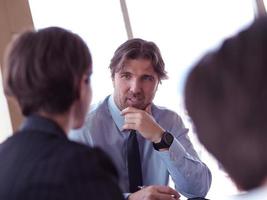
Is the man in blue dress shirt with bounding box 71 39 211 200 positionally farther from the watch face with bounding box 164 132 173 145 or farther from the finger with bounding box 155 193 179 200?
the finger with bounding box 155 193 179 200

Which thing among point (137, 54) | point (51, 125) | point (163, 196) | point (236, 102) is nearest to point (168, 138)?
point (163, 196)

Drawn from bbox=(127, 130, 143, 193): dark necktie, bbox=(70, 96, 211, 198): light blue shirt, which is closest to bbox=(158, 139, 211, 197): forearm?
bbox=(70, 96, 211, 198): light blue shirt

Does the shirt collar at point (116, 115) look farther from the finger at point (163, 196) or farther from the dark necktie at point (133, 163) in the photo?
the finger at point (163, 196)

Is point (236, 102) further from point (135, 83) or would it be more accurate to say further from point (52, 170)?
point (135, 83)

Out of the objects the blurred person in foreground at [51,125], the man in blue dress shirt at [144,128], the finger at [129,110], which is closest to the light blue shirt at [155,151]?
the man in blue dress shirt at [144,128]

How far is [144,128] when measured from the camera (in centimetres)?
190

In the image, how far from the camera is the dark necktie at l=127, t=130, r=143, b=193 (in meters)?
1.97

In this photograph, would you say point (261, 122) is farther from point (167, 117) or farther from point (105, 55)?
point (105, 55)

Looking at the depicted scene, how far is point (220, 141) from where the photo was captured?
30.0 inches

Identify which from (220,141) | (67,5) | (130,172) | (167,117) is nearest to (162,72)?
(167,117)

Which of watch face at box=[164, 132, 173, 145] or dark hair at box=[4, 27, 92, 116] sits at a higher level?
dark hair at box=[4, 27, 92, 116]

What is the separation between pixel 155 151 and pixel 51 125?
100 cm

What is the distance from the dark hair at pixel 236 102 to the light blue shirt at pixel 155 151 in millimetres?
1129

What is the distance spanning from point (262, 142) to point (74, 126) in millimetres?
570
